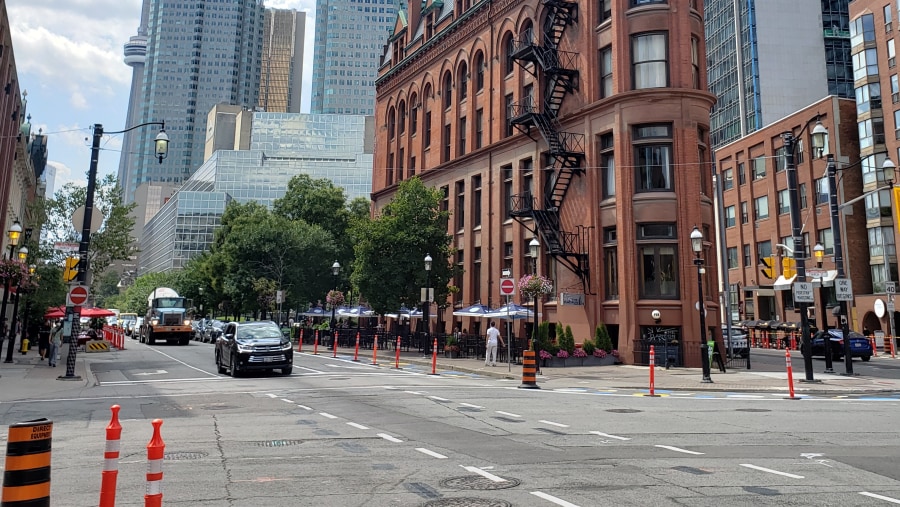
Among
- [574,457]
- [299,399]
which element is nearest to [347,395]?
[299,399]

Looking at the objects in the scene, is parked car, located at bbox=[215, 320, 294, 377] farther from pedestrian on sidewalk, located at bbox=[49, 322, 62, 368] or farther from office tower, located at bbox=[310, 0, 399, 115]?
office tower, located at bbox=[310, 0, 399, 115]

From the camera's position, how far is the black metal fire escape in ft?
103

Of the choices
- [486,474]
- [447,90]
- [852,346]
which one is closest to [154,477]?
[486,474]

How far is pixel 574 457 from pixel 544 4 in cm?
2916

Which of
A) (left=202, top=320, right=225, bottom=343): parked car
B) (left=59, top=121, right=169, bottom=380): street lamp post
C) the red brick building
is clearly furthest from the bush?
(left=202, top=320, right=225, bottom=343): parked car

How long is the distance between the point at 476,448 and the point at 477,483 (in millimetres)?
2119

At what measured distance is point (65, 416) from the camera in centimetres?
1266

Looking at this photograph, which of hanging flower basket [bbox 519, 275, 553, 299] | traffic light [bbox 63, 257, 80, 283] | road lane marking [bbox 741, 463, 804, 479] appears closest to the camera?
road lane marking [bbox 741, 463, 804, 479]

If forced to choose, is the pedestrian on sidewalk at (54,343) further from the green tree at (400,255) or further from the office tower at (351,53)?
the office tower at (351,53)

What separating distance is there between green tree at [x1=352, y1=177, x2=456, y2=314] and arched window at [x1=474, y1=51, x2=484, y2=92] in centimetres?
948

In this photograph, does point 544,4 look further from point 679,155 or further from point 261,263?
point 261,263

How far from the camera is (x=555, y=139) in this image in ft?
106

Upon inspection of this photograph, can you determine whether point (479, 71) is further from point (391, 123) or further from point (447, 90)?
point (391, 123)

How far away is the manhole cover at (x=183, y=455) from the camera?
8.37 m
